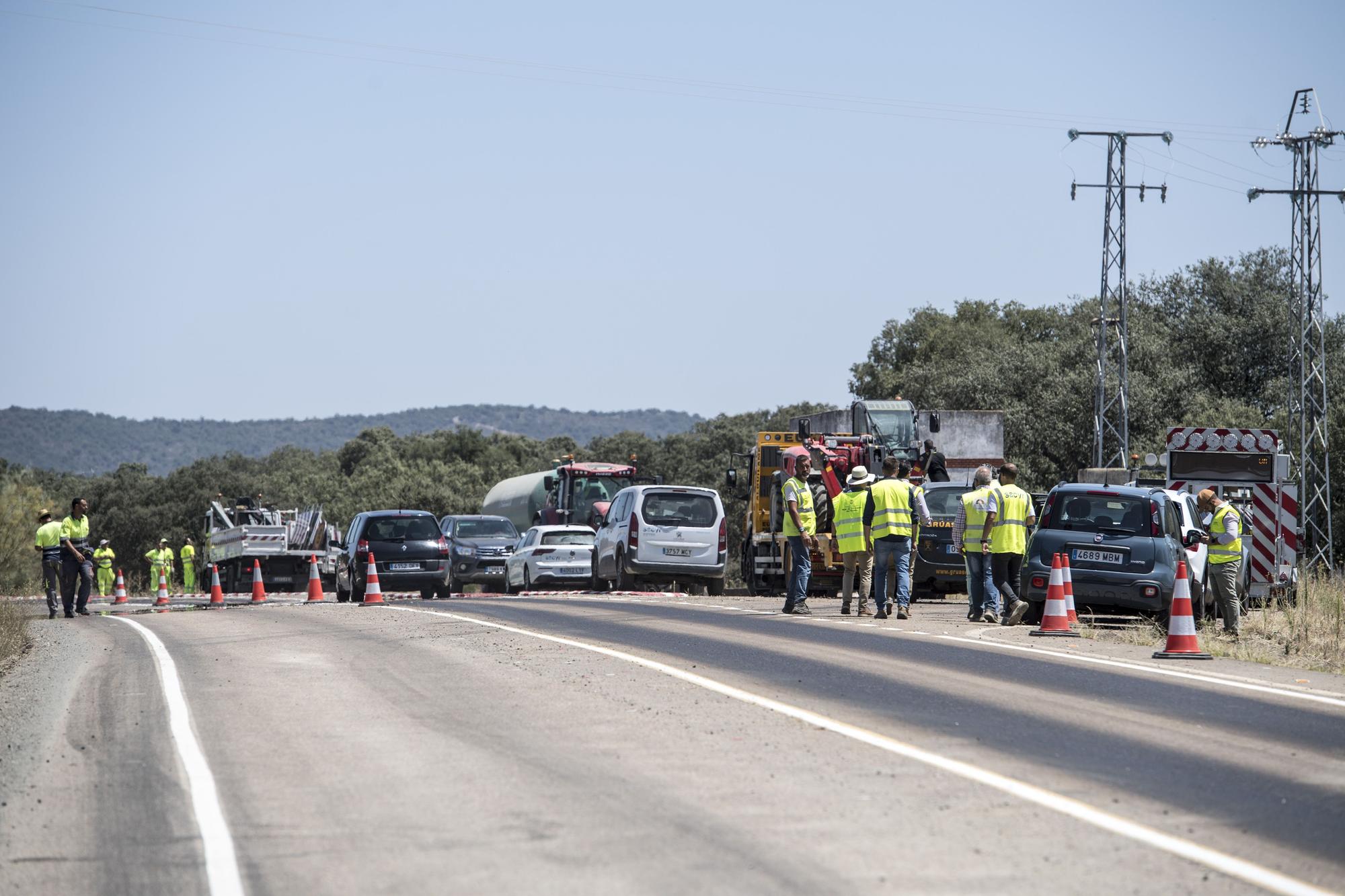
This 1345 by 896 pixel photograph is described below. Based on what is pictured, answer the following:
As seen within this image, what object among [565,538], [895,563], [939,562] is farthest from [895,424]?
[895,563]

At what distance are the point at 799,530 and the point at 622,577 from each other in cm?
944

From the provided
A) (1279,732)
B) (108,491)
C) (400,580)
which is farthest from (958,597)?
(108,491)

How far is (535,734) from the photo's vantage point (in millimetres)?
9344

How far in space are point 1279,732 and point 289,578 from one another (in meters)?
37.3

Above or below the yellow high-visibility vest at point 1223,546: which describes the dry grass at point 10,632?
below

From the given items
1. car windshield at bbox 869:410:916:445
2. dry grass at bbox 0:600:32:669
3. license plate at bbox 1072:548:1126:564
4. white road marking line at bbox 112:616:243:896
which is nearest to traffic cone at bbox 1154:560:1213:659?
license plate at bbox 1072:548:1126:564

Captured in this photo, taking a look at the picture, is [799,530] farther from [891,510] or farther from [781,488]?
[781,488]

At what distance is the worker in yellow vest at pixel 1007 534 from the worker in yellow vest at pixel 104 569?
2519cm

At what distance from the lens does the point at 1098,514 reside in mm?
18328

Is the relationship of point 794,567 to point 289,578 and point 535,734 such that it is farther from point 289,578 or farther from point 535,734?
point 289,578

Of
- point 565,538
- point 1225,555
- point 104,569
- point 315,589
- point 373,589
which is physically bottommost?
point 104,569

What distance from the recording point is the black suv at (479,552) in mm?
34812

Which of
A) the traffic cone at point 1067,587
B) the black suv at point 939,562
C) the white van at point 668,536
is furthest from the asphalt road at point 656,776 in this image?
the white van at point 668,536

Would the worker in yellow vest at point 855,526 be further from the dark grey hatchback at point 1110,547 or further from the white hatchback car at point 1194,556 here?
the white hatchback car at point 1194,556
